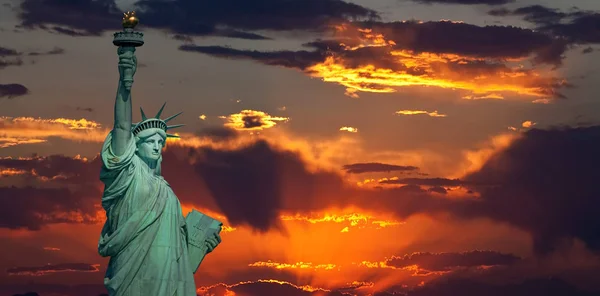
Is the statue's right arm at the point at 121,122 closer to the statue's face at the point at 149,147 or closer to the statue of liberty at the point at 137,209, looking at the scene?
the statue of liberty at the point at 137,209

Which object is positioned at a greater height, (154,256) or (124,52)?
(124,52)

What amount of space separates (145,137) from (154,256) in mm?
4231

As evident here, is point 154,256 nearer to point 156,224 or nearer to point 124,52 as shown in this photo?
point 156,224

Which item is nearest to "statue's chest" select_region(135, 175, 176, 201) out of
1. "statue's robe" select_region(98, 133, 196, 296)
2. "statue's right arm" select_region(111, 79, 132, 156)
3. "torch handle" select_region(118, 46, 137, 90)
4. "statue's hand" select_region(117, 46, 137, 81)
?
"statue's robe" select_region(98, 133, 196, 296)

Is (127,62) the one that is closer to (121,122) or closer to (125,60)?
(125,60)

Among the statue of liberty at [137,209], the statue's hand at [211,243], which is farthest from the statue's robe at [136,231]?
the statue's hand at [211,243]

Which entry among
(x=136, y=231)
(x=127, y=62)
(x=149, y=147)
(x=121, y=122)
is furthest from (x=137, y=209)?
(x=127, y=62)

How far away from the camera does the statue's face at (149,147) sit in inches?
4043

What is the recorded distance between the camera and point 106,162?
10062 centimetres

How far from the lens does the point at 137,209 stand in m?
102

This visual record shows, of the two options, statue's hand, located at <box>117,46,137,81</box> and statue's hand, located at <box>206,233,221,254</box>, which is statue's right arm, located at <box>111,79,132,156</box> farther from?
statue's hand, located at <box>206,233,221,254</box>

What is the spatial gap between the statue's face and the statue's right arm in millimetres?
1912

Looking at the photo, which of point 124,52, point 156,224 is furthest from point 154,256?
point 124,52

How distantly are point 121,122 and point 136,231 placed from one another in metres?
4.00
